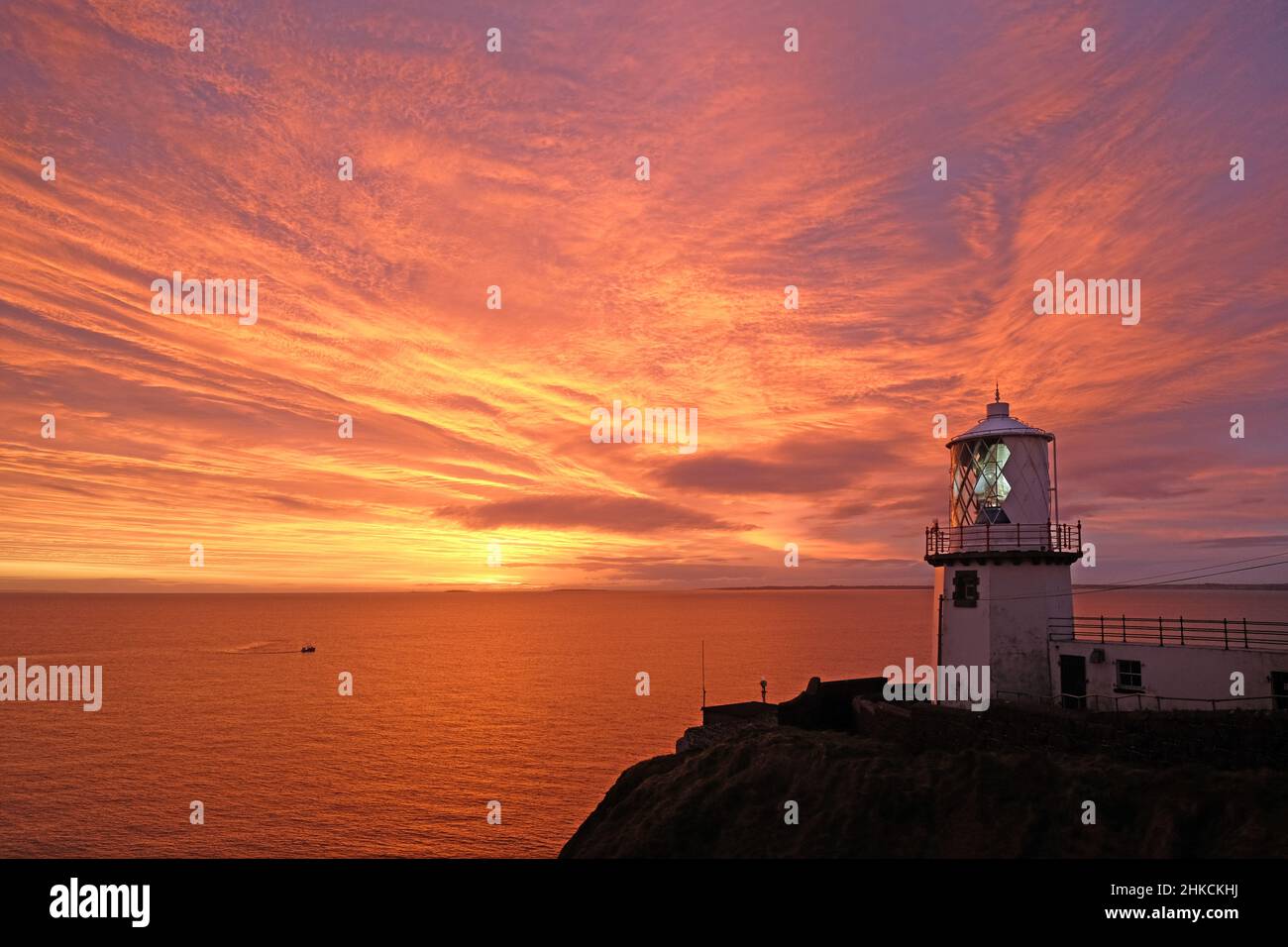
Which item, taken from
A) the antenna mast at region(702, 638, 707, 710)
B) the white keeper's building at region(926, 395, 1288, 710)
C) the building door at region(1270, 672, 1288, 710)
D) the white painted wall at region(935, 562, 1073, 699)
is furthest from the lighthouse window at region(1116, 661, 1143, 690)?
the antenna mast at region(702, 638, 707, 710)

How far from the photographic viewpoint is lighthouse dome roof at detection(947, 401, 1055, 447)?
30.4 meters

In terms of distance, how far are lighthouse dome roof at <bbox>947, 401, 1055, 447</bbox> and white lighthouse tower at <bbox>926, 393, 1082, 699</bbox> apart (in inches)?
1.7

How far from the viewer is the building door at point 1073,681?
28250 mm

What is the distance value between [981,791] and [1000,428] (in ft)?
51.4

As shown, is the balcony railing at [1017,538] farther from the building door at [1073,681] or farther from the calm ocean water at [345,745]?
the calm ocean water at [345,745]

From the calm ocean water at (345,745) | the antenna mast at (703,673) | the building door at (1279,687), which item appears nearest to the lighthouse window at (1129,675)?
the building door at (1279,687)

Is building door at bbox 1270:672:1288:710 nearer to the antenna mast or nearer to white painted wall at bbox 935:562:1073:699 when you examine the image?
white painted wall at bbox 935:562:1073:699

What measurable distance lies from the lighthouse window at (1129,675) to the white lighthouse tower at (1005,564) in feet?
8.35

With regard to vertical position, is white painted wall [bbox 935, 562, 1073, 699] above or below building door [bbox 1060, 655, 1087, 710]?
above

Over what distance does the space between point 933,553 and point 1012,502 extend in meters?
3.69

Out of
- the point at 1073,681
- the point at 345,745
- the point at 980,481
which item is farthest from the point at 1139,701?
the point at 345,745

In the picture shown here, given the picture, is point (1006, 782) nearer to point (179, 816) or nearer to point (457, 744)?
point (179, 816)

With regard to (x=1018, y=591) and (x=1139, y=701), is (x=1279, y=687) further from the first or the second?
(x=1018, y=591)
